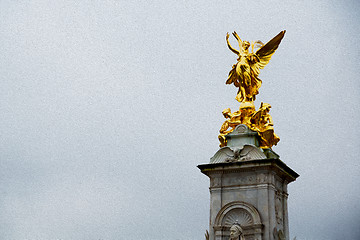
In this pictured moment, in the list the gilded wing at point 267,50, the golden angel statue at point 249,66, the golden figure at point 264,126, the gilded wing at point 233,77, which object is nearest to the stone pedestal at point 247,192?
the golden figure at point 264,126

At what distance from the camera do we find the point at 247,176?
18078 mm

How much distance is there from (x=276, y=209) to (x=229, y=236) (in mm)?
1801

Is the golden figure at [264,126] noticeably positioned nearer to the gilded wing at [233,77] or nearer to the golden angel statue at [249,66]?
the golden angel statue at [249,66]

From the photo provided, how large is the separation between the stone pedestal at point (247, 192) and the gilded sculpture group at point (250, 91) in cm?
48

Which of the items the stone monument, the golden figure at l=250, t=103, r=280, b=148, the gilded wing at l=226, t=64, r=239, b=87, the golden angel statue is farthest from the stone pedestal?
the gilded wing at l=226, t=64, r=239, b=87

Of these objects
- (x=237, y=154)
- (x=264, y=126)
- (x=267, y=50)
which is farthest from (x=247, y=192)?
(x=267, y=50)

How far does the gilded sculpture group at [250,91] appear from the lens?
18891 mm

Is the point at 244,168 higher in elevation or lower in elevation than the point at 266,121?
lower

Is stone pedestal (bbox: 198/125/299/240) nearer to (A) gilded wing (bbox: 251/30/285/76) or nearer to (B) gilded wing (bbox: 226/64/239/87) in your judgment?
(B) gilded wing (bbox: 226/64/239/87)

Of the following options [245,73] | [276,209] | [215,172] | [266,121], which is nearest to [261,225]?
[276,209]

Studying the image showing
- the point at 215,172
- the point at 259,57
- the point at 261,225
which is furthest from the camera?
the point at 259,57

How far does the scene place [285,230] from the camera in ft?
60.9

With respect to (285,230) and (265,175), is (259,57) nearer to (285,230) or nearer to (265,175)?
(265,175)

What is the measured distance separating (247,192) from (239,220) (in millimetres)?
940
